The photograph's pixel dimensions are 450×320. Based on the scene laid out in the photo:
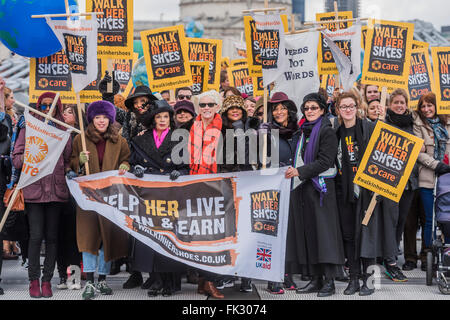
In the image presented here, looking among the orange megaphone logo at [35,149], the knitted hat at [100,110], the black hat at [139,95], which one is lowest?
the orange megaphone logo at [35,149]

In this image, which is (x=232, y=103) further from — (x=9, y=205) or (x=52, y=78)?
(x=9, y=205)

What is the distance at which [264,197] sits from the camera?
298 inches

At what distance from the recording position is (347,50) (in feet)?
32.9

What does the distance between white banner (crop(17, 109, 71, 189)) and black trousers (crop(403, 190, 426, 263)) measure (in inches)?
188

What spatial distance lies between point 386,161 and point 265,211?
1.46 m

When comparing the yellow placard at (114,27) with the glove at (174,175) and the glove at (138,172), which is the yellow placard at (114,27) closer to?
the glove at (138,172)

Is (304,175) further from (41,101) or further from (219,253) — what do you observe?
(41,101)

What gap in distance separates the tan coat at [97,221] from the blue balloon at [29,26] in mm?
1234

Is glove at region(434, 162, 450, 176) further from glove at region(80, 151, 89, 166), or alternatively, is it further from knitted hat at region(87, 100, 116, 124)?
glove at region(80, 151, 89, 166)

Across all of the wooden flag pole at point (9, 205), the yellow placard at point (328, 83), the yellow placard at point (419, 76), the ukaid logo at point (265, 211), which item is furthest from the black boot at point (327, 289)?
the yellow placard at point (328, 83)

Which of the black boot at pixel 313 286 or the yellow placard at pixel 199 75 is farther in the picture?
the yellow placard at pixel 199 75

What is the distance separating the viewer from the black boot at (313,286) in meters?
7.80

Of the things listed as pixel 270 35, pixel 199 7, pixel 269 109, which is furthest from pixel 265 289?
pixel 199 7

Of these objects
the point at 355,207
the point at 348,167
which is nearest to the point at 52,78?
the point at 348,167
